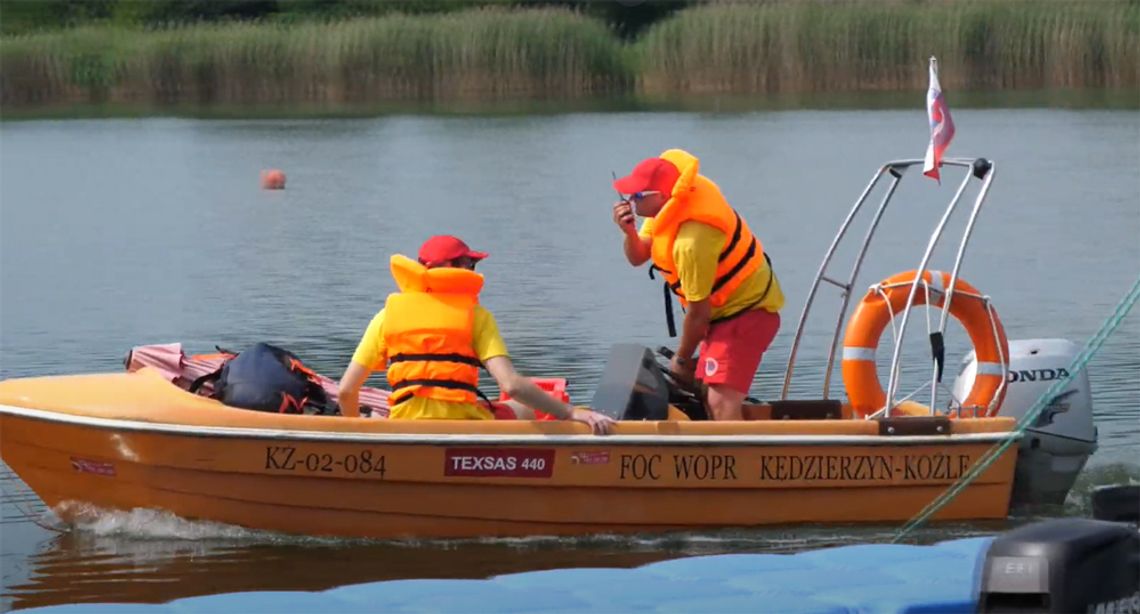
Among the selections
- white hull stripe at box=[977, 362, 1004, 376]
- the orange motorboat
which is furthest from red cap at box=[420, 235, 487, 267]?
white hull stripe at box=[977, 362, 1004, 376]

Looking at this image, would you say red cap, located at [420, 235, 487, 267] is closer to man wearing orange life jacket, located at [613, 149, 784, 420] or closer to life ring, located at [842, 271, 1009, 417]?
man wearing orange life jacket, located at [613, 149, 784, 420]

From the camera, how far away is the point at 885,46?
36375 millimetres

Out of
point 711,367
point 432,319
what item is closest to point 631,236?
point 711,367

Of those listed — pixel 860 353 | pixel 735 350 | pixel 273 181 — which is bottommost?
pixel 273 181

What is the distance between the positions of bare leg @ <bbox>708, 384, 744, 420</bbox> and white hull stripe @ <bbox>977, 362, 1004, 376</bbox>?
1.18 m

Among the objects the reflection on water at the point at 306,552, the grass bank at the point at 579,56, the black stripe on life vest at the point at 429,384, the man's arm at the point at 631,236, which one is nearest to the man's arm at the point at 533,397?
the black stripe on life vest at the point at 429,384

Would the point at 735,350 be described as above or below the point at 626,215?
below

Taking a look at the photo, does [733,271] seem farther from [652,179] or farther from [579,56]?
[579,56]

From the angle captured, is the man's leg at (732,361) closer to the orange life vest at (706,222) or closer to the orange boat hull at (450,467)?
the orange life vest at (706,222)

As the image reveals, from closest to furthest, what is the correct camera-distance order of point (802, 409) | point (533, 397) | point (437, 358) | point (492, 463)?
point (533, 397)
point (437, 358)
point (492, 463)
point (802, 409)

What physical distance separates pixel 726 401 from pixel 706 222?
83 cm

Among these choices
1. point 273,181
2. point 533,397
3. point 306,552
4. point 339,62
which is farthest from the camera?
point 339,62

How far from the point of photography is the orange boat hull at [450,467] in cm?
852

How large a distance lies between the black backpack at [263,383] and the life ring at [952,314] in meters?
2.54
